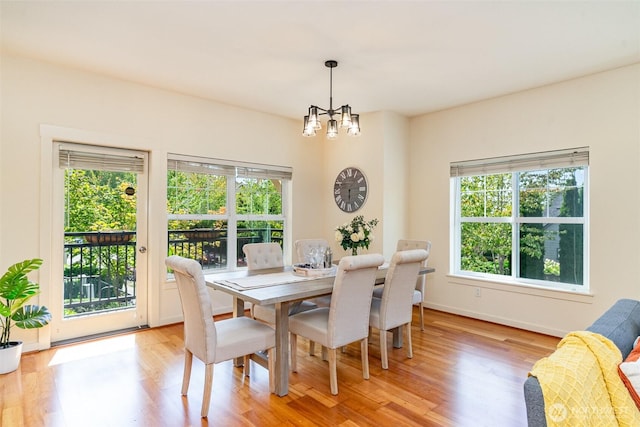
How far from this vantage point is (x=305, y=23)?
253cm

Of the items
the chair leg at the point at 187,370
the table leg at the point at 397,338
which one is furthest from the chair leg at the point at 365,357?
the chair leg at the point at 187,370

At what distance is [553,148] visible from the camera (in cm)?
368

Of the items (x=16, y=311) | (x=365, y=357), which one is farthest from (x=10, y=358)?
(x=365, y=357)

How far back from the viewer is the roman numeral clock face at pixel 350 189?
4.84 metres

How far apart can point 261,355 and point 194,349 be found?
1.81 ft

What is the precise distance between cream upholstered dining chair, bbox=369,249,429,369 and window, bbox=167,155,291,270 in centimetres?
225

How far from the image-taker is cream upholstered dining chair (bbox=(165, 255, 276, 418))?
214cm

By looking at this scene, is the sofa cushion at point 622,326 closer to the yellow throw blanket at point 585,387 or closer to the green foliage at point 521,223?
the yellow throw blanket at point 585,387

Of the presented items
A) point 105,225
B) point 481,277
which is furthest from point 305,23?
point 481,277

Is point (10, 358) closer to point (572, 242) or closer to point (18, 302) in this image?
point (18, 302)

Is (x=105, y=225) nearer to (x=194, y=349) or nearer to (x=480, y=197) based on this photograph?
(x=194, y=349)

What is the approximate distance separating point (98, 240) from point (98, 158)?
83 cm

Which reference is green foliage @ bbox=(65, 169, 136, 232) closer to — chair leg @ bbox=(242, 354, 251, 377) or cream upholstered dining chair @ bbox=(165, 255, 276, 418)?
cream upholstered dining chair @ bbox=(165, 255, 276, 418)

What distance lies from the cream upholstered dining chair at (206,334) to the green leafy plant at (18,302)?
1409 mm
